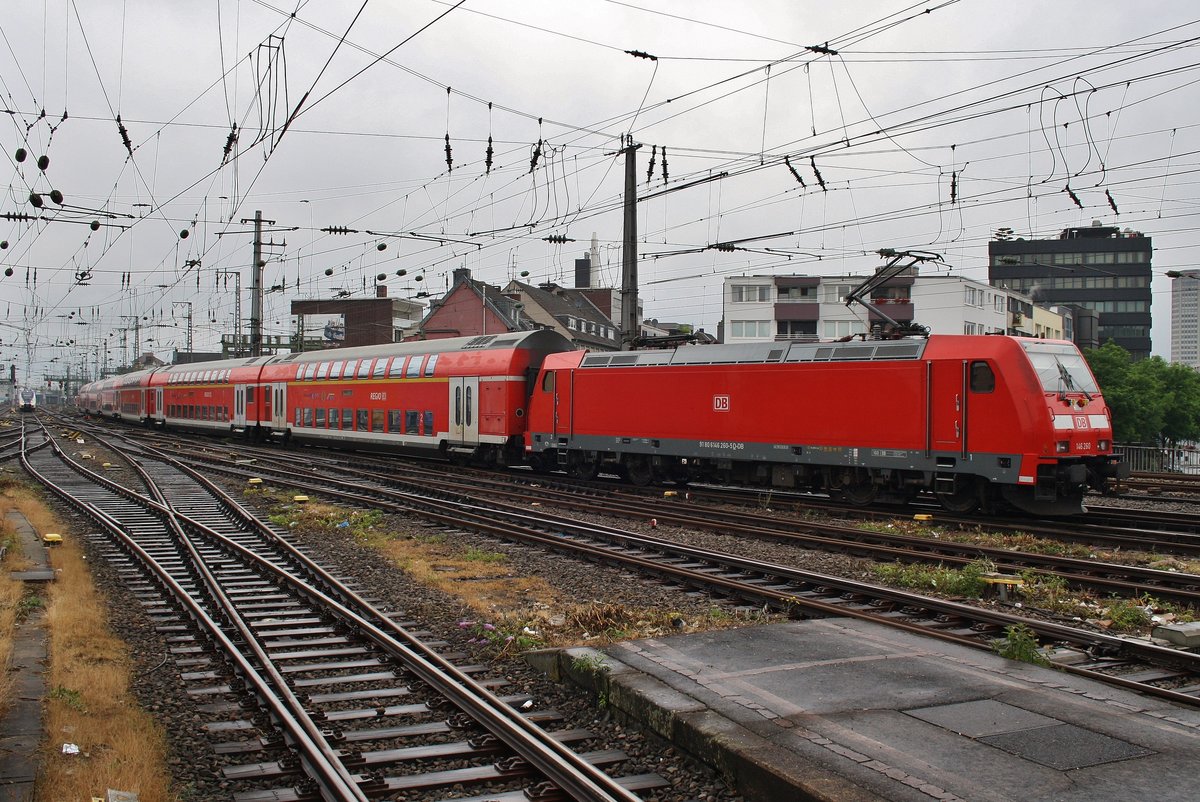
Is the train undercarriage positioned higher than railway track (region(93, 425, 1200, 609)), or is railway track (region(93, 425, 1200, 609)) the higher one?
the train undercarriage

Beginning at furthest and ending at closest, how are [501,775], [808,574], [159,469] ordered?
[159,469], [808,574], [501,775]

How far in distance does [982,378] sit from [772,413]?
14.3ft

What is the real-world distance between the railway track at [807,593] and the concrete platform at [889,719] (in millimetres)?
843

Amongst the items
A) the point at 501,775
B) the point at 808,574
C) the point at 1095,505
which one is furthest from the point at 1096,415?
the point at 501,775

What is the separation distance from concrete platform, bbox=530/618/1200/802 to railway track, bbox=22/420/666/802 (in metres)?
0.59

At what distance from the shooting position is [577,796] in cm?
531

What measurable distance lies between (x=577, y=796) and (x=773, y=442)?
14401mm

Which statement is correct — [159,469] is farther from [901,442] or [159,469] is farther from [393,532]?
[901,442]

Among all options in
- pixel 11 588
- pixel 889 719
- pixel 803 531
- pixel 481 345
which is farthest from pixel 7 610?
pixel 481 345

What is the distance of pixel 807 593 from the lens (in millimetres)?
10727

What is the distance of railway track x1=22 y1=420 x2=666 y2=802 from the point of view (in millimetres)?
5688

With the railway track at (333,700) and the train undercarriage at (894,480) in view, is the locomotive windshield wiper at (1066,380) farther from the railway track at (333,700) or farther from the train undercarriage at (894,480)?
the railway track at (333,700)

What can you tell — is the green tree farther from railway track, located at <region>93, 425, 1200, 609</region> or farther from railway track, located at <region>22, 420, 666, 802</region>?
railway track, located at <region>22, 420, 666, 802</region>

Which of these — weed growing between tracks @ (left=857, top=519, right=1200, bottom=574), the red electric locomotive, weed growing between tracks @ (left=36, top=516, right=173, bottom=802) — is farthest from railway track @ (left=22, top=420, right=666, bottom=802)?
the red electric locomotive
